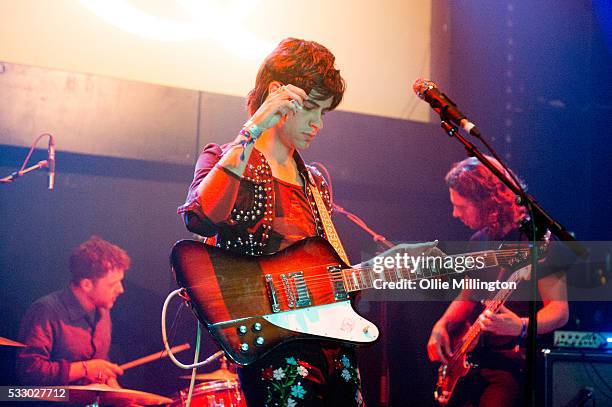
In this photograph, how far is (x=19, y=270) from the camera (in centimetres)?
304

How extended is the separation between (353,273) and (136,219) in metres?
1.38

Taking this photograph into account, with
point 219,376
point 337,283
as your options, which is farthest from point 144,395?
point 337,283

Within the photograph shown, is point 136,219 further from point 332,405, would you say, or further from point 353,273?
point 332,405

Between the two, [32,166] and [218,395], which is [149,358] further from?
[32,166]

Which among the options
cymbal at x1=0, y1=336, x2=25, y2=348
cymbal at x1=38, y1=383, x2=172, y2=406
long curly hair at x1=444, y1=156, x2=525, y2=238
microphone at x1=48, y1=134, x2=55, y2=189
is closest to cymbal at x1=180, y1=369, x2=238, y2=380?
cymbal at x1=38, y1=383, x2=172, y2=406

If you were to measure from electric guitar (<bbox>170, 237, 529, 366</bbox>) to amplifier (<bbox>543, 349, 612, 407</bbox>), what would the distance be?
4.75 feet

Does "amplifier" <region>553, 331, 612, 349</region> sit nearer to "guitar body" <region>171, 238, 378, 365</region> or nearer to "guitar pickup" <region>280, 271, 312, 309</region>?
"guitar body" <region>171, 238, 378, 365</region>

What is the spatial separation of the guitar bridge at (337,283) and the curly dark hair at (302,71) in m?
0.68

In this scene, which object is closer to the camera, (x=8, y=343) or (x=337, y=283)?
(x=337, y=283)

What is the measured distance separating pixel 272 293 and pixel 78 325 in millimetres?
1325

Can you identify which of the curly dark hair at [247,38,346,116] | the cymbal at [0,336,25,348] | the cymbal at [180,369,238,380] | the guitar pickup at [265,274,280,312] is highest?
the curly dark hair at [247,38,346,116]

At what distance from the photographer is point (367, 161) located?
3.70m

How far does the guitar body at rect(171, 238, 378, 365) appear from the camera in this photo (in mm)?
2133

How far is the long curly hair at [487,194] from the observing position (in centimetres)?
377
